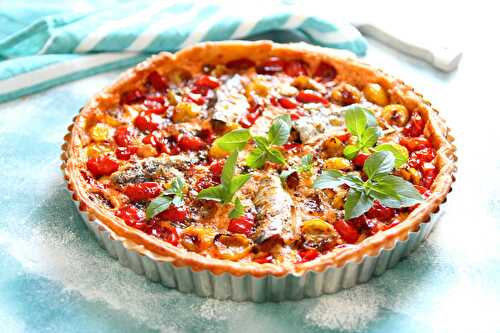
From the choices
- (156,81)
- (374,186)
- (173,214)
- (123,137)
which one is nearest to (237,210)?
(173,214)

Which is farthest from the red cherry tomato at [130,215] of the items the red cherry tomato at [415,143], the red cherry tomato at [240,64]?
the red cherry tomato at [415,143]

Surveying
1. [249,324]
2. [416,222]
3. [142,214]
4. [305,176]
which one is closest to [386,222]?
[416,222]

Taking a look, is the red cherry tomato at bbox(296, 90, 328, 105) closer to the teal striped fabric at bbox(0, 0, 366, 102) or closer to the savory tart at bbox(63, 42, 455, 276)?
the savory tart at bbox(63, 42, 455, 276)

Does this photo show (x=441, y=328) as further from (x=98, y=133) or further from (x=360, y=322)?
(x=98, y=133)

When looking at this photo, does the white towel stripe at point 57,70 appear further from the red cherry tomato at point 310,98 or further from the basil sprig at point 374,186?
the basil sprig at point 374,186

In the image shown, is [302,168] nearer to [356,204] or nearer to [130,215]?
[356,204]

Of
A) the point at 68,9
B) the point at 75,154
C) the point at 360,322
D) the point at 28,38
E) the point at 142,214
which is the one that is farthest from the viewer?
the point at 68,9

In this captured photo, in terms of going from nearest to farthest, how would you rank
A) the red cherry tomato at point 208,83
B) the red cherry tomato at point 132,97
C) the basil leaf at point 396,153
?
the basil leaf at point 396,153 → the red cherry tomato at point 132,97 → the red cherry tomato at point 208,83
